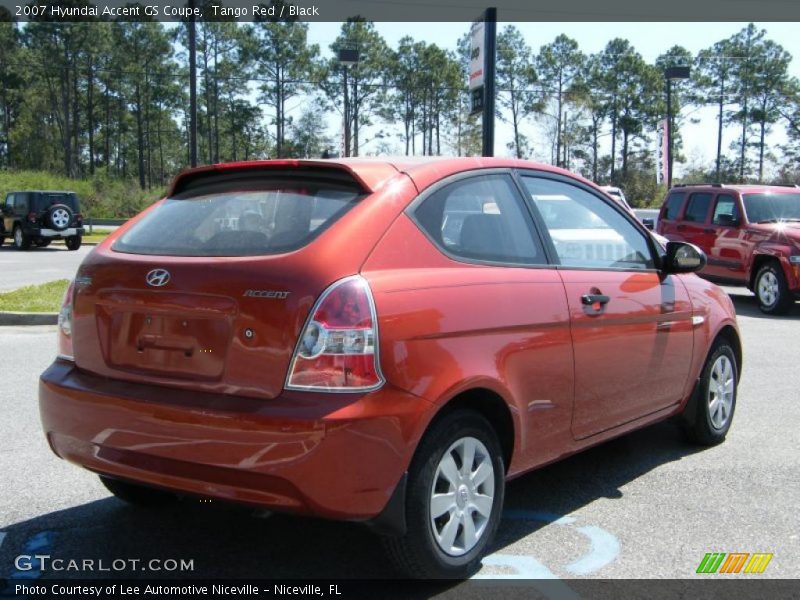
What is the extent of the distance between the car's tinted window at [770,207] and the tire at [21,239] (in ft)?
71.6

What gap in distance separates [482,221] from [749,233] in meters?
10.6

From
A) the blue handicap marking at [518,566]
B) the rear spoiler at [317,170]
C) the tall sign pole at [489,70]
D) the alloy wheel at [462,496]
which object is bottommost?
the blue handicap marking at [518,566]

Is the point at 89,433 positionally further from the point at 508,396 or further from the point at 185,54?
the point at 185,54

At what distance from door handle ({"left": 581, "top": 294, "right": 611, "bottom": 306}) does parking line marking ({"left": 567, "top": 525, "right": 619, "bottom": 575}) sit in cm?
109

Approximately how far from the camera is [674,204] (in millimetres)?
14852

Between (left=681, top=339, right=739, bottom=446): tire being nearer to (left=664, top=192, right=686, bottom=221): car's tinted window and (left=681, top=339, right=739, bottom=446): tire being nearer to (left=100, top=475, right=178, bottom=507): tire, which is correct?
(left=100, top=475, right=178, bottom=507): tire

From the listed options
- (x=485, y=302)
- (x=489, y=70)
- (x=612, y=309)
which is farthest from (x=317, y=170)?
(x=489, y=70)

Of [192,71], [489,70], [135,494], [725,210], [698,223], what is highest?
[192,71]

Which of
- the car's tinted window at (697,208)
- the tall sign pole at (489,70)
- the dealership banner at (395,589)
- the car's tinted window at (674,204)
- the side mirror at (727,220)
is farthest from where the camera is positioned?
the tall sign pole at (489,70)

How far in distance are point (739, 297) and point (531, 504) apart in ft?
40.3

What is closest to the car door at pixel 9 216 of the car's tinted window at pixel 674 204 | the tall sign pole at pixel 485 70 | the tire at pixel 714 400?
the tall sign pole at pixel 485 70

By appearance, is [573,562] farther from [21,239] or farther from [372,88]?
[372,88]

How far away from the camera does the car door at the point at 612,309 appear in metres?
4.06

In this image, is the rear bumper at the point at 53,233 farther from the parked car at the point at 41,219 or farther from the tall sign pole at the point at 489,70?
the tall sign pole at the point at 489,70
